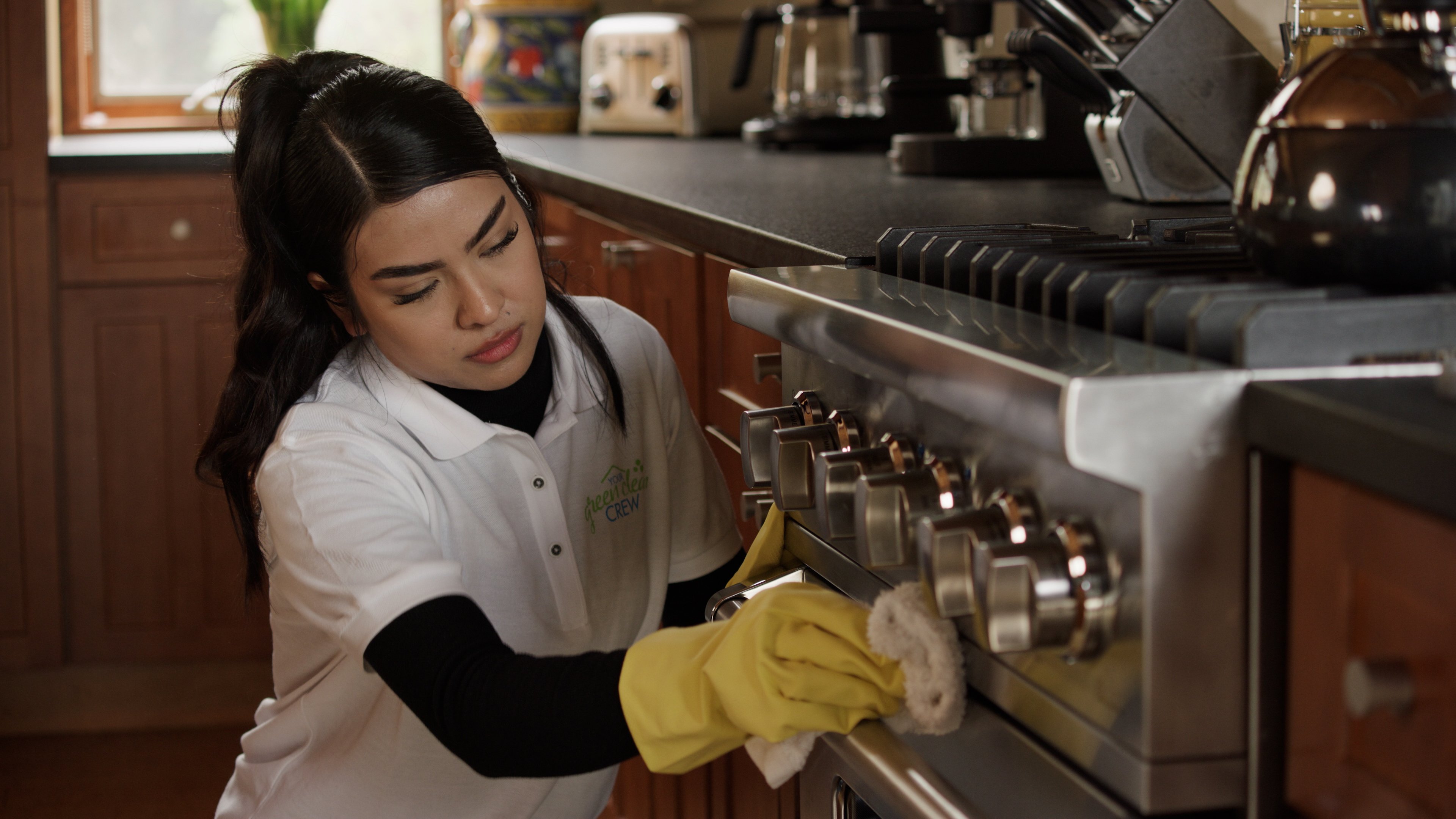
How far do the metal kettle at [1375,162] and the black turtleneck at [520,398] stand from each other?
2.12 feet

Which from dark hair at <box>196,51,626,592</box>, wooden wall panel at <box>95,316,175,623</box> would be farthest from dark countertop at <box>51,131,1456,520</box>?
wooden wall panel at <box>95,316,175,623</box>

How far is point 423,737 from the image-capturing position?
41.9 inches

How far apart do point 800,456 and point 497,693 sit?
8.0 inches

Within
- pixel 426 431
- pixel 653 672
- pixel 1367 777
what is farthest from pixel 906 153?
pixel 1367 777

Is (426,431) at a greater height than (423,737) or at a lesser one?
greater

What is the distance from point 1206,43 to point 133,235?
1.93 meters

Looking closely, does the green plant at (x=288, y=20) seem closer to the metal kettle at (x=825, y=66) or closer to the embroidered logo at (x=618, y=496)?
the metal kettle at (x=825, y=66)

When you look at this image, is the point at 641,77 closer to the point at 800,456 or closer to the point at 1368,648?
the point at 800,456

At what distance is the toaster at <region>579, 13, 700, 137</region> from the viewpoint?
261cm

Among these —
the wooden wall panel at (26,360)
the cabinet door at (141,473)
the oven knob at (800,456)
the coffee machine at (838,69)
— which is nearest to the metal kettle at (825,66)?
the coffee machine at (838,69)

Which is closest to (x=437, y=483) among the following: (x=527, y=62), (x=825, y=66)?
(x=825, y=66)

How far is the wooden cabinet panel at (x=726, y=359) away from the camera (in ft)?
3.55

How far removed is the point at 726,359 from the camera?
4.02 ft

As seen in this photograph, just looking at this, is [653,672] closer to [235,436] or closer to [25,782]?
[235,436]
